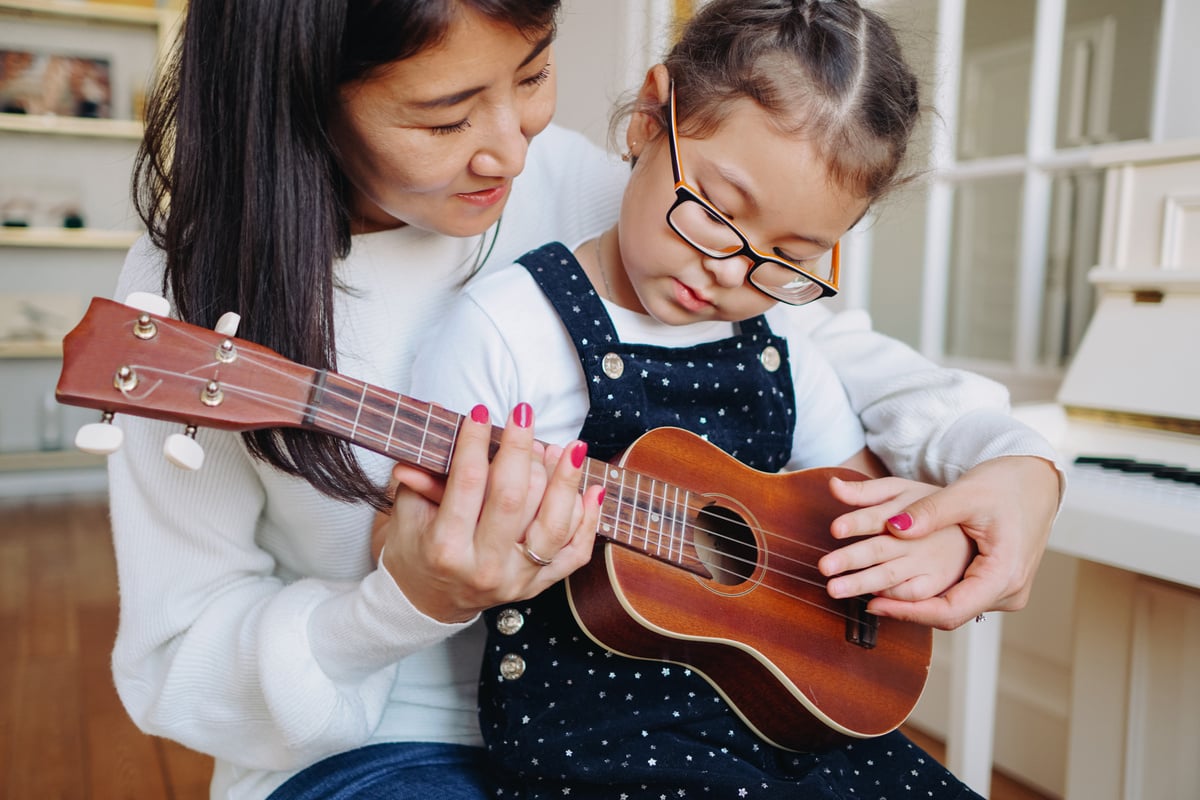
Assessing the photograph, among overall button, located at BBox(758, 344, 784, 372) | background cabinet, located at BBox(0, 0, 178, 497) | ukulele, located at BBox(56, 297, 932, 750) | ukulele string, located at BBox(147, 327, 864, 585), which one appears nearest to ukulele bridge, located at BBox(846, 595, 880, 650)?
ukulele, located at BBox(56, 297, 932, 750)

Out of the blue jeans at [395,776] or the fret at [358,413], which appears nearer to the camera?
the fret at [358,413]

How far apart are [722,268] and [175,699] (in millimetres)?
628

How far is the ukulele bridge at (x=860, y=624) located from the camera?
93 cm

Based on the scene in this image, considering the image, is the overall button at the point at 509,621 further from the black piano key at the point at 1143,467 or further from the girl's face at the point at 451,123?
the black piano key at the point at 1143,467

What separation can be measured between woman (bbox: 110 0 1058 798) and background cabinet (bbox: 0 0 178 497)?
3865mm

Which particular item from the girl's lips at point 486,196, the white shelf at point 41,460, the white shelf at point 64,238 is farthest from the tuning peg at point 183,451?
the white shelf at point 64,238

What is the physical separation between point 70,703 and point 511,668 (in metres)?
1.91

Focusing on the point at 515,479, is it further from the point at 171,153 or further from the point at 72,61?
the point at 72,61

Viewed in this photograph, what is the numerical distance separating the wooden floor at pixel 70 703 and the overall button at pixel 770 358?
4.48 feet

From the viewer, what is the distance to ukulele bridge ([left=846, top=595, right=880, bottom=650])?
93 centimetres

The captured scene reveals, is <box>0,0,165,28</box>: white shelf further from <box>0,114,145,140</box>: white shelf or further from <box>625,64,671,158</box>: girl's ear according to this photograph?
<box>625,64,671,158</box>: girl's ear

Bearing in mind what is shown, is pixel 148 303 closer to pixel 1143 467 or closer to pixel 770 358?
pixel 770 358

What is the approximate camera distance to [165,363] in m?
0.56

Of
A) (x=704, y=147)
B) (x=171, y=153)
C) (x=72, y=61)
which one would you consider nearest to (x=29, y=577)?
(x=72, y=61)
